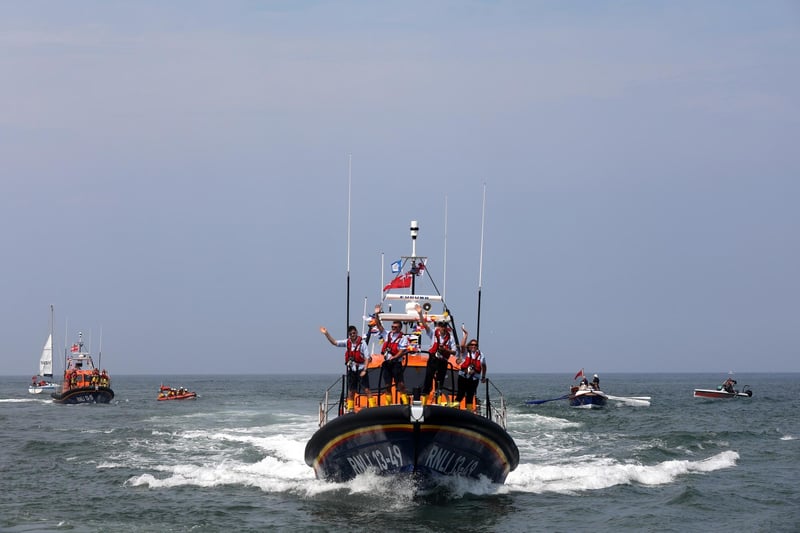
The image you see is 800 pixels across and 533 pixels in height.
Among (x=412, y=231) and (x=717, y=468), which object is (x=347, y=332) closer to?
(x=412, y=231)

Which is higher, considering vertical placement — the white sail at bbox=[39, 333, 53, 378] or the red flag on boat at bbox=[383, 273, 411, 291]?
the red flag on boat at bbox=[383, 273, 411, 291]

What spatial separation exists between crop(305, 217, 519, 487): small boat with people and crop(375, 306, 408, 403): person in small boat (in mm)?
19

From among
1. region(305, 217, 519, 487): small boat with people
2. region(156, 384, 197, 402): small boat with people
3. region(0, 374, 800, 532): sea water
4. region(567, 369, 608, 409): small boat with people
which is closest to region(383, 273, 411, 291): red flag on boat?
region(305, 217, 519, 487): small boat with people

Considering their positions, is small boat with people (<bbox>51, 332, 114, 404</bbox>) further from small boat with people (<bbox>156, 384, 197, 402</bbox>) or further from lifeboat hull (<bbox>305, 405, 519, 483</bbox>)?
lifeboat hull (<bbox>305, 405, 519, 483</bbox>)

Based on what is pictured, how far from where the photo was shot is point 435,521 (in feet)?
53.5

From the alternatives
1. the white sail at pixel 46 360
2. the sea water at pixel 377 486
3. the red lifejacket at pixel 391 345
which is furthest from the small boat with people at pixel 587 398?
the white sail at pixel 46 360

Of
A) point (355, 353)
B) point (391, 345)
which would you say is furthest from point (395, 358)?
point (355, 353)

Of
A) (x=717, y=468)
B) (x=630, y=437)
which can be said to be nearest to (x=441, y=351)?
(x=717, y=468)

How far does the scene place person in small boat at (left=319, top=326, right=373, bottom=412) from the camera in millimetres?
18062

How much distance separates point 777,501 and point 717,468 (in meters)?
4.97

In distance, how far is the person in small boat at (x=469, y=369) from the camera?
58.9 feet

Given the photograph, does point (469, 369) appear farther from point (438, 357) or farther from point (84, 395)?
point (84, 395)

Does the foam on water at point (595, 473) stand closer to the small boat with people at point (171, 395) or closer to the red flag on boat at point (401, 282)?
the red flag on boat at point (401, 282)

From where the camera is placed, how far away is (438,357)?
57.9 ft
